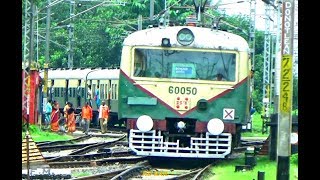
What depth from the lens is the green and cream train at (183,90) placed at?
62.2 feet

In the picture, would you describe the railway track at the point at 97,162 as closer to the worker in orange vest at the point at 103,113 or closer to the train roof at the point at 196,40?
the train roof at the point at 196,40

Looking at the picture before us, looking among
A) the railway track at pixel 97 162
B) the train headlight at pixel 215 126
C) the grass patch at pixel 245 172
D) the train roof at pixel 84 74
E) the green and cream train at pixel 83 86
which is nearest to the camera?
the grass patch at pixel 245 172

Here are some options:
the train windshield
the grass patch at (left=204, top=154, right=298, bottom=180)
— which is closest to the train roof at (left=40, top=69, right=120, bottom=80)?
the grass patch at (left=204, top=154, right=298, bottom=180)

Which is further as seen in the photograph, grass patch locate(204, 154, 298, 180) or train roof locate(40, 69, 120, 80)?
train roof locate(40, 69, 120, 80)

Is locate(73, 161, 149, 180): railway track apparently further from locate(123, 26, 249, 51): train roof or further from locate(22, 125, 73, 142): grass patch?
locate(22, 125, 73, 142): grass patch

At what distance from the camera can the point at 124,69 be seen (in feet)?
62.5

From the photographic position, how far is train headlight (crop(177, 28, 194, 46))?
19.1 meters

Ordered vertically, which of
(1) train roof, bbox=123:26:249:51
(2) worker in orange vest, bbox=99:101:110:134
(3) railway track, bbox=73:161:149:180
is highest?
(1) train roof, bbox=123:26:249:51

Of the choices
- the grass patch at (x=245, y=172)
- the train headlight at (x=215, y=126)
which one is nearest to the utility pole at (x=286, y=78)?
the grass patch at (x=245, y=172)

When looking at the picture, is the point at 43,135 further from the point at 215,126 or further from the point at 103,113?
the point at 215,126

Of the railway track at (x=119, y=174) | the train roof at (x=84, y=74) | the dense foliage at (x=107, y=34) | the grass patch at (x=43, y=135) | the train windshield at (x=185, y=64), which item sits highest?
the dense foliage at (x=107, y=34)

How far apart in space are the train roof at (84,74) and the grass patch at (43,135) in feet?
16.2
